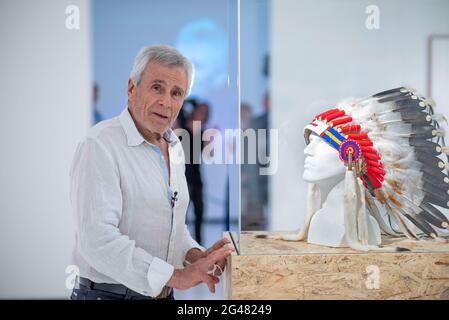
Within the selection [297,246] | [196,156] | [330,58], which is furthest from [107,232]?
[330,58]

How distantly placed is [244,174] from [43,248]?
1.70 metres

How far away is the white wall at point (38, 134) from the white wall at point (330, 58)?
4.94 feet

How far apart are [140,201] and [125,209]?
0.08 metres

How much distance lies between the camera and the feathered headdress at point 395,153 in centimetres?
235

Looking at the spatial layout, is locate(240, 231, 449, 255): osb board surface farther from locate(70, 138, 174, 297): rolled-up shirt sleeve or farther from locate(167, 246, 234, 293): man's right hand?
locate(70, 138, 174, 297): rolled-up shirt sleeve

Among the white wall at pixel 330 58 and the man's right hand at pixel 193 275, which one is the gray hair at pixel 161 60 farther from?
the man's right hand at pixel 193 275

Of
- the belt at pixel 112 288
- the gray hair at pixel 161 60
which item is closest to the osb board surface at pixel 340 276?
the belt at pixel 112 288

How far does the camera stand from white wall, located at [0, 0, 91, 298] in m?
3.38

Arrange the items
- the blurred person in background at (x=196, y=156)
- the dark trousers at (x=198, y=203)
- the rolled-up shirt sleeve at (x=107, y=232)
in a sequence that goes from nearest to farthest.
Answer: the rolled-up shirt sleeve at (x=107, y=232) < the blurred person in background at (x=196, y=156) < the dark trousers at (x=198, y=203)

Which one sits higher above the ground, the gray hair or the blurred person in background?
the gray hair

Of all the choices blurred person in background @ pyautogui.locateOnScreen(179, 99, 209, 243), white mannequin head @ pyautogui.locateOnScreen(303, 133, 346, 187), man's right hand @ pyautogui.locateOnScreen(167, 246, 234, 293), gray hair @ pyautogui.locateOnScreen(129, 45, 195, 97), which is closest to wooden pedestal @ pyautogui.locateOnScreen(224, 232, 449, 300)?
man's right hand @ pyautogui.locateOnScreen(167, 246, 234, 293)

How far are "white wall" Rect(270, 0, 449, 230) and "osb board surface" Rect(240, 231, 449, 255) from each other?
18 centimetres

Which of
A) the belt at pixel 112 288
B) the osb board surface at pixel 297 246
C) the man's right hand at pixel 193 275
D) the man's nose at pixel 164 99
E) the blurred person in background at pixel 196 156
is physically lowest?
the belt at pixel 112 288

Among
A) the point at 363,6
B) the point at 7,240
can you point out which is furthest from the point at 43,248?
the point at 363,6
